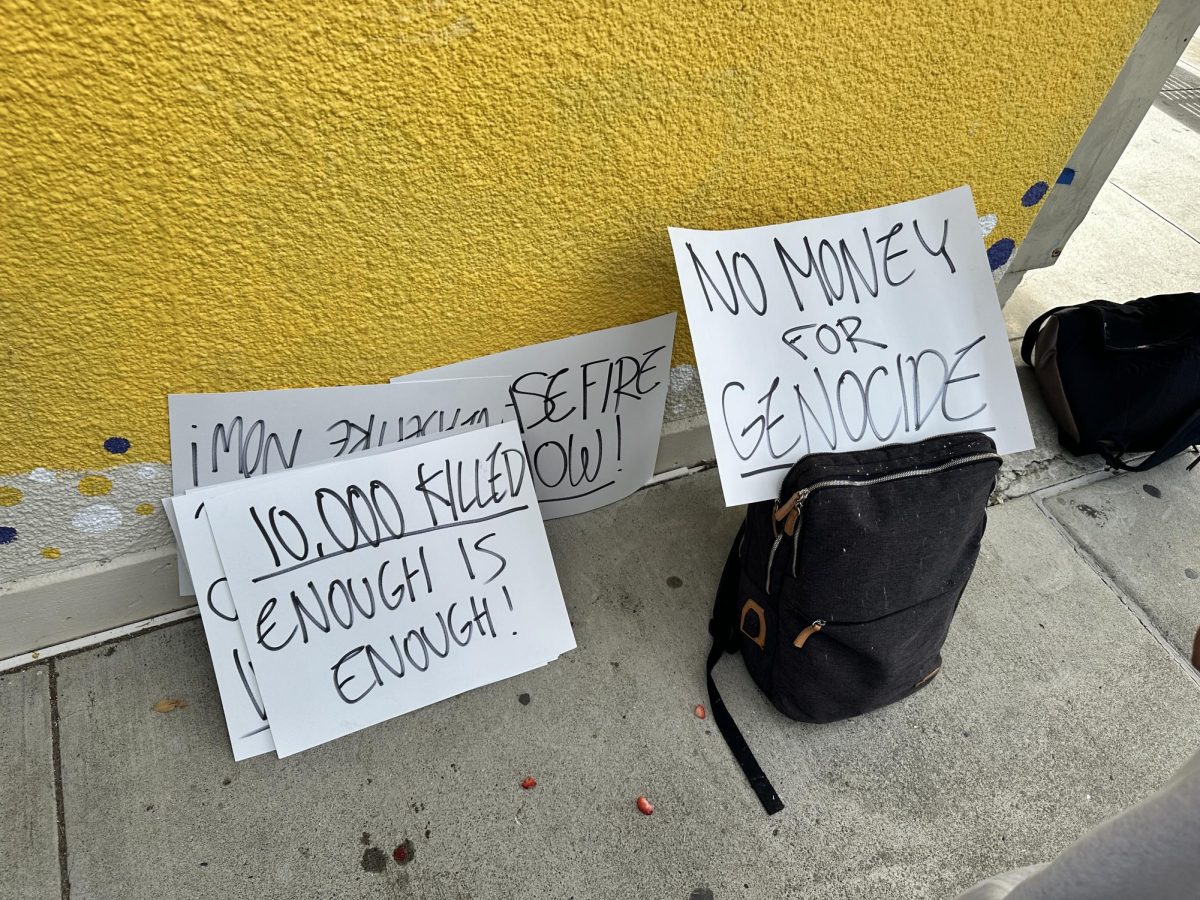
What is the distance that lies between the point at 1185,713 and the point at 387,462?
149 centimetres

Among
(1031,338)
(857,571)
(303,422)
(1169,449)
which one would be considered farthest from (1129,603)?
(303,422)

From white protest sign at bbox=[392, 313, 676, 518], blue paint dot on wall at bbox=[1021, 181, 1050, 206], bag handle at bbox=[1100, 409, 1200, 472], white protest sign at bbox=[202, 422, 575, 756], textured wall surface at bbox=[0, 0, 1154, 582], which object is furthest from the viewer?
bag handle at bbox=[1100, 409, 1200, 472]

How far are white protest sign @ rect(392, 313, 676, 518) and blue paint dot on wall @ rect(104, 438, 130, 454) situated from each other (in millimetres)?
375

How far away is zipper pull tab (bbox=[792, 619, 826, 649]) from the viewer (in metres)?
1.20

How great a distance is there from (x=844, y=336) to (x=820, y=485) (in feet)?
0.86

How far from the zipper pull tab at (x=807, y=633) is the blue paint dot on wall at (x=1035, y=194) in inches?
37.1

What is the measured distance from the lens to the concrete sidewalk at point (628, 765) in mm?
1127

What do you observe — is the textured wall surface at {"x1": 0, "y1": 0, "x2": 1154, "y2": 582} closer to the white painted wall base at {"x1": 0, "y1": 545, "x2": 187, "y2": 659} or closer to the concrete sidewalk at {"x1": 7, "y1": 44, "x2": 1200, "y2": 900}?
the white painted wall base at {"x1": 0, "y1": 545, "x2": 187, "y2": 659}

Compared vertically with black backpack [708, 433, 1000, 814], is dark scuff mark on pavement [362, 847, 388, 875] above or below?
below

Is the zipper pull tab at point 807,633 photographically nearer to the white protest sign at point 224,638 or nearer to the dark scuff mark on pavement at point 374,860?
the dark scuff mark on pavement at point 374,860

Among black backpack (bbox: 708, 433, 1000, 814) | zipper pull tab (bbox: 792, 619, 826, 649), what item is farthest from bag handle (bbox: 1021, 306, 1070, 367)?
zipper pull tab (bbox: 792, 619, 826, 649)

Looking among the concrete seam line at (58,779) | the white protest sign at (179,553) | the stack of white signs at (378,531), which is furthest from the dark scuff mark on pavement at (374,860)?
the white protest sign at (179,553)

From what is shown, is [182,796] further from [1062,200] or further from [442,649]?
[1062,200]

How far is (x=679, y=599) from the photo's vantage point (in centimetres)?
148
